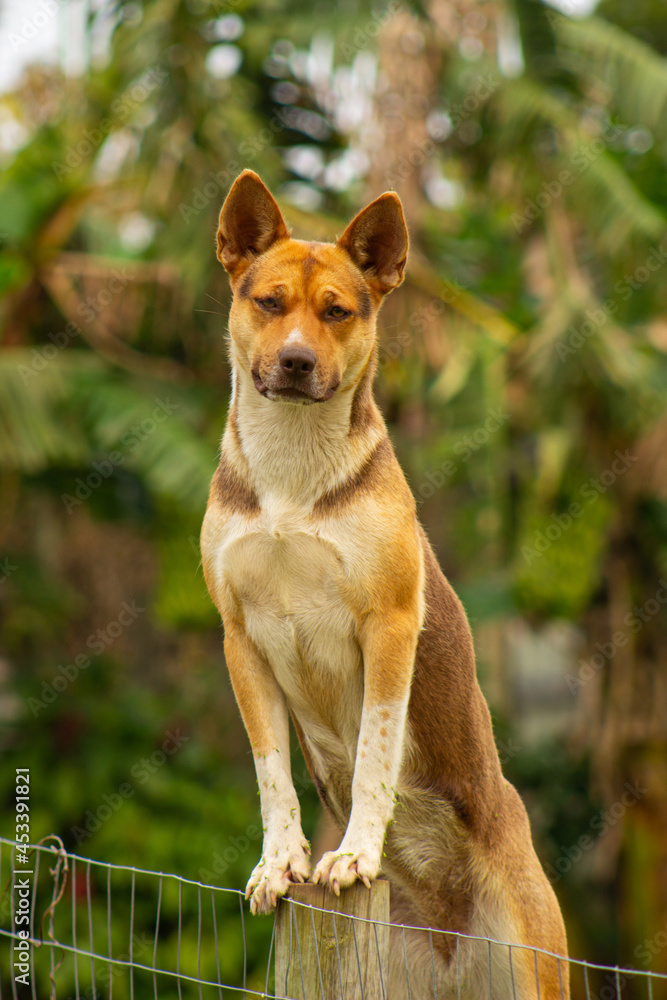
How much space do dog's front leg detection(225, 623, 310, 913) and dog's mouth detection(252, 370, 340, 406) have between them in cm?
82

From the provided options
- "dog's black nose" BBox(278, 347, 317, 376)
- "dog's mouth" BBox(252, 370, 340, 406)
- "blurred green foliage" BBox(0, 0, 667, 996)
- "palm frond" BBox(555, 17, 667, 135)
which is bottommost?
"blurred green foliage" BBox(0, 0, 667, 996)

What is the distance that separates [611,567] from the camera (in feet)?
31.2

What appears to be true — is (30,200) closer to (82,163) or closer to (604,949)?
(82,163)

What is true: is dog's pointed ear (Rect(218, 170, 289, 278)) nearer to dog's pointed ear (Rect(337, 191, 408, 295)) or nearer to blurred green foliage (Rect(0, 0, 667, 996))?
dog's pointed ear (Rect(337, 191, 408, 295))

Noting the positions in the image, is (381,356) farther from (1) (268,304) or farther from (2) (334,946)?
(2) (334,946)

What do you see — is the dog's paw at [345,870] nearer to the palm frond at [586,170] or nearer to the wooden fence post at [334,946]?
the wooden fence post at [334,946]

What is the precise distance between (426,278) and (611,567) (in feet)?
11.2

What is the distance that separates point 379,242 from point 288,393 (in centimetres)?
78

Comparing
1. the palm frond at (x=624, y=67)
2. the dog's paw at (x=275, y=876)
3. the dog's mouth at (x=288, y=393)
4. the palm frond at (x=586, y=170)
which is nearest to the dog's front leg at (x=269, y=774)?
the dog's paw at (x=275, y=876)

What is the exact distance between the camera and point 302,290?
3.39 m

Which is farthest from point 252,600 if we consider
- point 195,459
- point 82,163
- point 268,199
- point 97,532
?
point 97,532

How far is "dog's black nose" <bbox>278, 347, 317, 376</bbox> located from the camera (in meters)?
3.18

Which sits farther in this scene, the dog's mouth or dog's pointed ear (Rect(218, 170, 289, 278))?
dog's pointed ear (Rect(218, 170, 289, 278))

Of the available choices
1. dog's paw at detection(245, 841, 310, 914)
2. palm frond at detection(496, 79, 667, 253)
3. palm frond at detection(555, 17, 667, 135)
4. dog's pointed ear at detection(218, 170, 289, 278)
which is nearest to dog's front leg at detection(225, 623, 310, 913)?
dog's paw at detection(245, 841, 310, 914)
